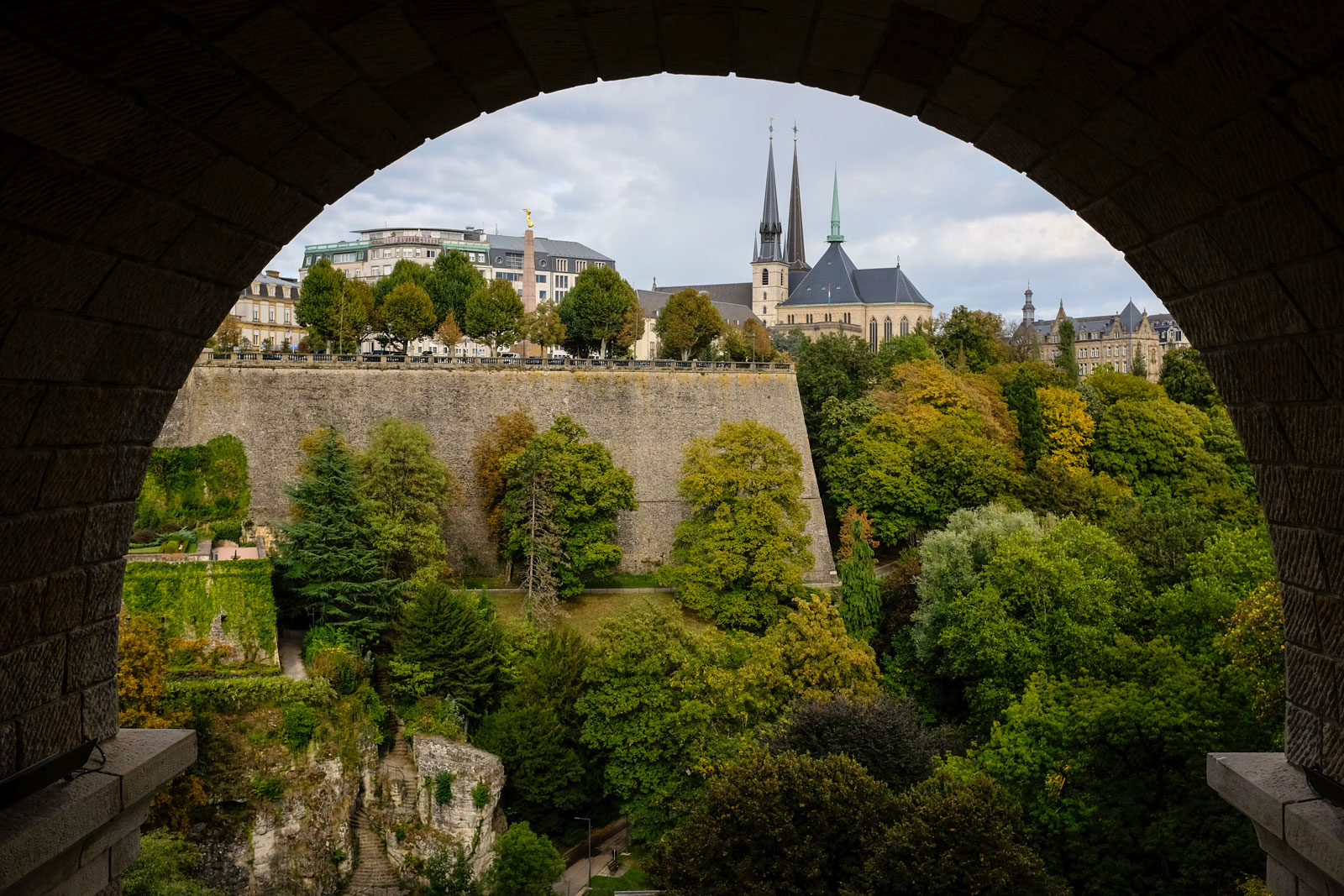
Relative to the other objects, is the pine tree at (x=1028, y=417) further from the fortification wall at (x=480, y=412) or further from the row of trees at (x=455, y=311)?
the row of trees at (x=455, y=311)

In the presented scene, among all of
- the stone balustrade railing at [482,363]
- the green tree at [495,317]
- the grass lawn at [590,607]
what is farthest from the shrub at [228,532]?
the green tree at [495,317]

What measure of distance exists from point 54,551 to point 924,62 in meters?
2.92

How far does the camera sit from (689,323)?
145 feet

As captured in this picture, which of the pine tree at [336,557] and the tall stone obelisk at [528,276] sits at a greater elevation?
the tall stone obelisk at [528,276]

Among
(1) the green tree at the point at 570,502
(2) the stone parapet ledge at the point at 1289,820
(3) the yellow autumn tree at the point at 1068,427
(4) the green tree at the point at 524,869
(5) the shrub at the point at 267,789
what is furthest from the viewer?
(3) the yellow autumn tree at the point at 1068,427

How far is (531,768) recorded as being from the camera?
20.6 metres

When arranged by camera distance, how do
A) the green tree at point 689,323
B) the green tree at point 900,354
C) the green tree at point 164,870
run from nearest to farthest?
1. the green tree at point 164,870
2. the green tree at point 900,354
3. the green tree at point 689,323

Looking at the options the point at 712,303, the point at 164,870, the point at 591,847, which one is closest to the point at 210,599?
the point at 164,870

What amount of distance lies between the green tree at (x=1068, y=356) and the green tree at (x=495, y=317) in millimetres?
22131

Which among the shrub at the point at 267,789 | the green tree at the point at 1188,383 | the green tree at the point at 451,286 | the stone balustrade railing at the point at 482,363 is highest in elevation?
the green tree at the point at 451,286

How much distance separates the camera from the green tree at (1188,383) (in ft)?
131

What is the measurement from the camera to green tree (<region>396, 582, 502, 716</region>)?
2178 cm

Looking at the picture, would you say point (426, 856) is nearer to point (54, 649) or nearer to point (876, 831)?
point (876, 831)

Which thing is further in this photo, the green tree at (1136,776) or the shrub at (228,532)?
the shrub at (228,532)
